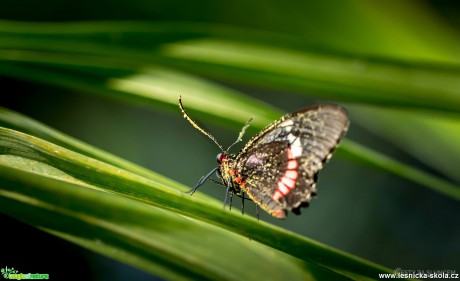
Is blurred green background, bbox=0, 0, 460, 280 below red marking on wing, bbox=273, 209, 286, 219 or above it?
above

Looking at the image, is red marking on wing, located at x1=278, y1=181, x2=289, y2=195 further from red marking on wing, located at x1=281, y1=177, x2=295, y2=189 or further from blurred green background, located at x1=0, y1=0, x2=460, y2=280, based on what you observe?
blurred green background, located at x1=0, y1=0, x2=460, y2=280

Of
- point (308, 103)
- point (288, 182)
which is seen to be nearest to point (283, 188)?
A: point (288, 182)

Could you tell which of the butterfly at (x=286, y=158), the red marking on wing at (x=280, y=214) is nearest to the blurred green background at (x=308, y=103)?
the butterfly at (x=286, y=158)

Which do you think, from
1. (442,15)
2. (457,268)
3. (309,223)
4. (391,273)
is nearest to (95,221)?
(391,273)

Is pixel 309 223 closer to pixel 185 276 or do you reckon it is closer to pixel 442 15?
pixel 442 15

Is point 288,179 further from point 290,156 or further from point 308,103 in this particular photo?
point 308,103

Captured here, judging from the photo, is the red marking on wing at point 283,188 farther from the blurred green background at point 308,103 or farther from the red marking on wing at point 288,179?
the blurred green background at point 308,103

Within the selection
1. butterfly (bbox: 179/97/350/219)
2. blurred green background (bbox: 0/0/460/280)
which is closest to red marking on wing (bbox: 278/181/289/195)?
butterfly (bbox: 179/97/350/219)
